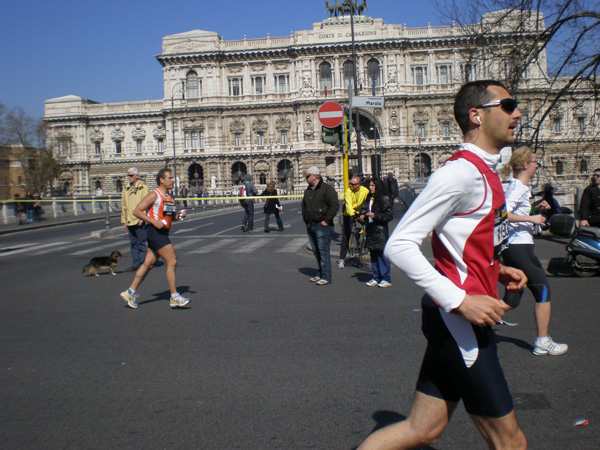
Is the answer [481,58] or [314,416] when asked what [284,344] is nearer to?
[314,416]

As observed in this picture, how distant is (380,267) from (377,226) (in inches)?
32.4

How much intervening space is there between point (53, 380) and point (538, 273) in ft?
14.0

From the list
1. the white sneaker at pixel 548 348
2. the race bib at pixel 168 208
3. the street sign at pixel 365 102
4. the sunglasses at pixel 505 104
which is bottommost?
the white sneaker at pixel 548 348

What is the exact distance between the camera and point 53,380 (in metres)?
4.75

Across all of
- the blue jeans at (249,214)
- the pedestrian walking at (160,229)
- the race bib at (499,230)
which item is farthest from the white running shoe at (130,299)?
the blue jeans at (249,214)

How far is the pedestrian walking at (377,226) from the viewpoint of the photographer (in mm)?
9055

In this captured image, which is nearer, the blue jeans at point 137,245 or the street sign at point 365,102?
the blue jeans at point 137,245

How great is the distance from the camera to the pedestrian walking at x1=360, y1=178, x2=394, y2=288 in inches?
356

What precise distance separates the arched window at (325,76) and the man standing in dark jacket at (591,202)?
60.6m

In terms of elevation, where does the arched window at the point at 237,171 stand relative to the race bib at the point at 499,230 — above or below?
above

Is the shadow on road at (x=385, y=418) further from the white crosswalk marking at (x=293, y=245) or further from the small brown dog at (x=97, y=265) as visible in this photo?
the white crosswalk marking at (x=293, y=245)

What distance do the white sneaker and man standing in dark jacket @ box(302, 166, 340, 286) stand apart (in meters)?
4.52

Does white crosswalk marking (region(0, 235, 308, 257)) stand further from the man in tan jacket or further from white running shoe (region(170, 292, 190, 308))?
white running shoe (region(170, 292, 190, 308))

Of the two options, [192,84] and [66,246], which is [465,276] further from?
[192,84]
